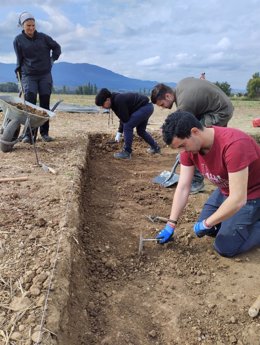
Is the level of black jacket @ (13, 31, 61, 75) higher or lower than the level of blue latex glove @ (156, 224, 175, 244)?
higher

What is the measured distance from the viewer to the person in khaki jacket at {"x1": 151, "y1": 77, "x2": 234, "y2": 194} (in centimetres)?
398

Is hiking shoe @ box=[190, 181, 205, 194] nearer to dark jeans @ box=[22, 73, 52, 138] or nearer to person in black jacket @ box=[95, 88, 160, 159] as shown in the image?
person in black jacket @ box=[95, 88, 160, 159]

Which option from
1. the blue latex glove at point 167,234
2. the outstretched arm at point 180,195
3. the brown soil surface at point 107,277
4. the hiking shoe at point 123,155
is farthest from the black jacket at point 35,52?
the blue latex glove at point 167,234

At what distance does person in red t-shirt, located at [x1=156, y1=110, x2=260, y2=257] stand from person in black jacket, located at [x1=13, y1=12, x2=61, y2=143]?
3540 mm

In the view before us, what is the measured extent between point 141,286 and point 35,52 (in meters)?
4.44

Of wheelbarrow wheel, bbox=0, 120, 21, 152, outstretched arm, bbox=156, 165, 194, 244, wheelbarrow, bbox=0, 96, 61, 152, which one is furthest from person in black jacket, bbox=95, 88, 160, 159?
outstretched arm, bbox=156, 165, 194, 244

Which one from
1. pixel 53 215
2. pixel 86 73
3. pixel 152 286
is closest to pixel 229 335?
pixel 152 286

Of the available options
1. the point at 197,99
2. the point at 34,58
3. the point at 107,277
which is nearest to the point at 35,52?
the point at 34,58

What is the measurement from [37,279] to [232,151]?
1.55m

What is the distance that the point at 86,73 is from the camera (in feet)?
392

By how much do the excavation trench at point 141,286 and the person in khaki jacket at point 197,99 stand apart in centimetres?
108

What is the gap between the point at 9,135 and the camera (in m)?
5.71

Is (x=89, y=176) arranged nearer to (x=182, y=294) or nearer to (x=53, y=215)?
(x=53, y=215)

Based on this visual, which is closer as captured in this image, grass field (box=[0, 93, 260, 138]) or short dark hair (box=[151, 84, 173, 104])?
short dark hair (box=[151, 84, 173, 104])
